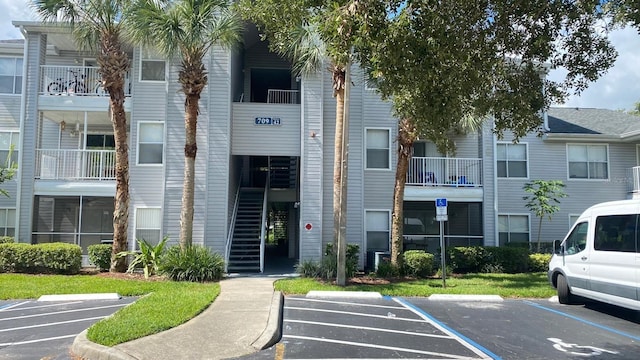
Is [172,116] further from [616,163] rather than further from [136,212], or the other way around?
[616,163]

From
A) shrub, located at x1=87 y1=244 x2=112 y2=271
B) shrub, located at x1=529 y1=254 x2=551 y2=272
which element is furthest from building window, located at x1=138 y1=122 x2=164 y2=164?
shrub, located at x1=529 y1=254 x2=551 y2=272

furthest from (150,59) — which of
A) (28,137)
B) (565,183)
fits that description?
(565,183)

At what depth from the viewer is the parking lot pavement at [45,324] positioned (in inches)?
275

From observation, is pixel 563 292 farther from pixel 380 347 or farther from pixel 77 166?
pixel 77 166

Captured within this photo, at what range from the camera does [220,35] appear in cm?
1399

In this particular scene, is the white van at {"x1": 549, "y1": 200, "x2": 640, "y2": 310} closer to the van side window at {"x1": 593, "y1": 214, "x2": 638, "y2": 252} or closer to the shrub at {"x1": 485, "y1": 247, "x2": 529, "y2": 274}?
the van side window at {"x1": 593, "y1": 214, "x2": 638, "y2": 252}

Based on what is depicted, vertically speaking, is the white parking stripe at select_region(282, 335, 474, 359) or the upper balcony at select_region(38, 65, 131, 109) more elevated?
the upper balcony at select_region(38, 65, 131, 109)

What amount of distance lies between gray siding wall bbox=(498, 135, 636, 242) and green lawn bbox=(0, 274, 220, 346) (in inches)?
530

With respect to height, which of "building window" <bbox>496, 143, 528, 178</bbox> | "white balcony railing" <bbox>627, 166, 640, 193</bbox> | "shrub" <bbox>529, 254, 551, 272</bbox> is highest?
"building window" <bbox>496, 143, 528, 178</bbox>

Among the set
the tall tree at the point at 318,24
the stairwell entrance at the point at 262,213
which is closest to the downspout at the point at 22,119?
the stairwell entrance at the point at 262,213

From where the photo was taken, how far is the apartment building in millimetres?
16359

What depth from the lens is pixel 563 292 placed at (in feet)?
37.0

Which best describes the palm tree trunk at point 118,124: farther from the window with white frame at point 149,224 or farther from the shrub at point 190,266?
the shrub at point 190,266

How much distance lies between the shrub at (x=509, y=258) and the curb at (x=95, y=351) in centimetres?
1411
